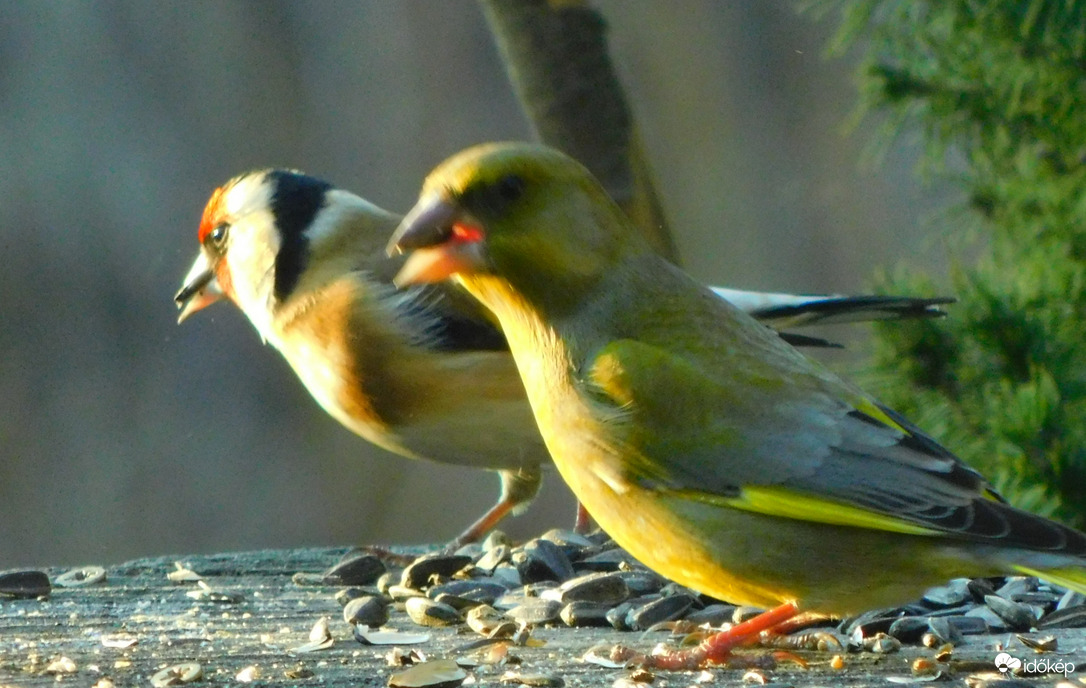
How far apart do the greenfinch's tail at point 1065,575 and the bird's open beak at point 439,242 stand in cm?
98

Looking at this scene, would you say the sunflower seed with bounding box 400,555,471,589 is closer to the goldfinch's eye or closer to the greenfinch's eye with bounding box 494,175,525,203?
the greenfinch's eye with bounding box 494,175,525,203

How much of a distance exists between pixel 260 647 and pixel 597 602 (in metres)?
0.65

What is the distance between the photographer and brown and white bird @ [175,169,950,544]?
353cm

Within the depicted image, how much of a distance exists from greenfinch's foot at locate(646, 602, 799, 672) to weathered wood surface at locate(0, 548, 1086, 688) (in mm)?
27

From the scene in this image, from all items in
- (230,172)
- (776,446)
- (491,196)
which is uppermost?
(230,172)

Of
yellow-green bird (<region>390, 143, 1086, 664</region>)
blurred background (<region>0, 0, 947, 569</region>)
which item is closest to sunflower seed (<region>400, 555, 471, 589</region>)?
yellow-green bird (<region>390, 143, 1086, 664</region>)

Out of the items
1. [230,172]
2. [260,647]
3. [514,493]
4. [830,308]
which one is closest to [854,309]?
[830,308]

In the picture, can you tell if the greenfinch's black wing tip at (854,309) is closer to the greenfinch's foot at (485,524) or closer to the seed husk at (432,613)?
the greenfinch's foot at (485,524)

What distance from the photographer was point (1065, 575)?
6.95 ft

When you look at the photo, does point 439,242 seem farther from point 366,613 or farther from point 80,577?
point 80,577

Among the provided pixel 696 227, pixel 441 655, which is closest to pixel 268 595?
pixel 441 655

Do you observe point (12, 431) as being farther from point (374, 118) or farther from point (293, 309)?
point (293, 309)

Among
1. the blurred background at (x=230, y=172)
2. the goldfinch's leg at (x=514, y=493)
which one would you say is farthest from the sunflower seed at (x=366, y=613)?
the blurred background at (x=230, y=172)

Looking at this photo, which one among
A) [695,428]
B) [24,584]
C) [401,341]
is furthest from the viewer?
[401,341]
